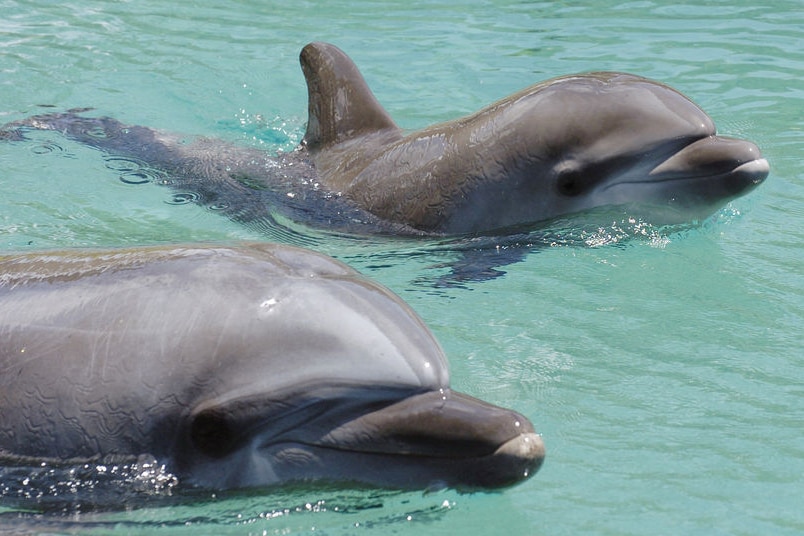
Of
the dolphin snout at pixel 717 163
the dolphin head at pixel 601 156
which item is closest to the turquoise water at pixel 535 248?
the dolphin head at pixel 601 156

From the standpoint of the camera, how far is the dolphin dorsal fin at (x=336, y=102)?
9.04 metres

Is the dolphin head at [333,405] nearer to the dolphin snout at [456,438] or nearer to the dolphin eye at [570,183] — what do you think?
the dolphin snout at [456,438]

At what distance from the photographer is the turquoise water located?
15.7 feet

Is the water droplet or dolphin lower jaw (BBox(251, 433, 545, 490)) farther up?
dolphin lower jaw (BBox(251, 433, 545, 490))

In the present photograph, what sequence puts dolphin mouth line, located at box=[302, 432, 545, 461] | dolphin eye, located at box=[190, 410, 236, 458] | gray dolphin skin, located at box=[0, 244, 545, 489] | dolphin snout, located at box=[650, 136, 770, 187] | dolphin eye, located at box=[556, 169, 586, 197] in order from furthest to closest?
dolphin eye, located at box=[556, 169, 586, 197] < dolphin snout, located at box=[650, 136, 770, 187] < dolphin eye, located at box=[190, 410, 236, 458] < gray dolphin skin, located at box=[0, 244, 545, 489] < dolphin mouth line, located at box=[302, 432, 545, 461]

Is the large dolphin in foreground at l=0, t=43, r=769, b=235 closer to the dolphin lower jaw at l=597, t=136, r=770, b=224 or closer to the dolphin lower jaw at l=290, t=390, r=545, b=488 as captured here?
the dolphin lower jaw at l=597, t=136, r=770, b=224

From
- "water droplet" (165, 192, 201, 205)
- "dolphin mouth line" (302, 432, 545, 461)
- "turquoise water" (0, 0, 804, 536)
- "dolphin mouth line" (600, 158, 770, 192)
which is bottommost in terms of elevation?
"water droplet" (165, 192, 201, 205)

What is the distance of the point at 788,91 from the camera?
38.7 feet

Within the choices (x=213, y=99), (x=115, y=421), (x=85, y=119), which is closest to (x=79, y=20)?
(x=213, y=99)

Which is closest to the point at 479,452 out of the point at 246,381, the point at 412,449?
the point at 412,449

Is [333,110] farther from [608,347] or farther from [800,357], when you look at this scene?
[800,357]

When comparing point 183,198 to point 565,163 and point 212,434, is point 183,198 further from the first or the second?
point 212,434

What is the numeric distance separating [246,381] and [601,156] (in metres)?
3.97

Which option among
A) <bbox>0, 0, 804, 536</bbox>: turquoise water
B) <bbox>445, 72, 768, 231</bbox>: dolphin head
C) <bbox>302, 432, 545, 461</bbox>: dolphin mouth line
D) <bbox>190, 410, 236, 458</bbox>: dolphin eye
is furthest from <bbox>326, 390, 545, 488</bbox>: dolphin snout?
<bbox>445, 72, 768, 231</bbox>: dolphin head
